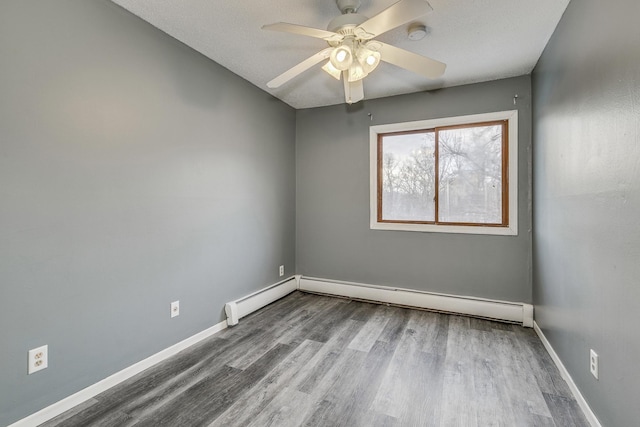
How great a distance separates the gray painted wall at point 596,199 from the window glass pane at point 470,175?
0.76m

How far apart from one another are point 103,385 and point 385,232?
292cm

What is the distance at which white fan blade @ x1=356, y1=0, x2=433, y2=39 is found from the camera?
1.48 meters

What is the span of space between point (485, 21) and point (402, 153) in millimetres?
Answer: 1628

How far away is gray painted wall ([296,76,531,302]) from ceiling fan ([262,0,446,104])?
4.95 feet

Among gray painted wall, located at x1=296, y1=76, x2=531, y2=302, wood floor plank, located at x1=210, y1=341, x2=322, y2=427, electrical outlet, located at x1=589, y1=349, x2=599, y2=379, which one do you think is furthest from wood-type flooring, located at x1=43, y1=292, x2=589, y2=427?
gray painted wall, located at x1=296, y1=76, x2=531, y2=302

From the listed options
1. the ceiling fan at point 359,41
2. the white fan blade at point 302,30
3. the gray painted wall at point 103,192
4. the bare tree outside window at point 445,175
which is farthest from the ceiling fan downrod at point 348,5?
the bare tree outside window at point 445,175

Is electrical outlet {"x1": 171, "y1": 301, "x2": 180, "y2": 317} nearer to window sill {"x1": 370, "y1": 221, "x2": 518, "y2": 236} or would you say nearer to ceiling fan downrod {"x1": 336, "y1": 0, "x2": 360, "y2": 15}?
window sill {"x1": 370, "y1": 221, "x2": 518, "y2": 236}

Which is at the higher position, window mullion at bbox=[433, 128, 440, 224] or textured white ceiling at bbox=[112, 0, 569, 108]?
textured white ceiling at bbox=[112, 0, 569, 108]

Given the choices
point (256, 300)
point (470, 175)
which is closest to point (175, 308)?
point (256, 300)

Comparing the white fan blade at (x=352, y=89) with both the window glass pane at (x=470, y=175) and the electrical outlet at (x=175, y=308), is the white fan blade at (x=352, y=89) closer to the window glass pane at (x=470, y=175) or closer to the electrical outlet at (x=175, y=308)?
the window glass pane at (x=470, y=175)

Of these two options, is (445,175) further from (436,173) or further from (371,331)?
(371,331)

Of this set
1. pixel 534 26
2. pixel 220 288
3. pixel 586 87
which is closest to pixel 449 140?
pixel 534 26

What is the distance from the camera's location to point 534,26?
7.04 feet

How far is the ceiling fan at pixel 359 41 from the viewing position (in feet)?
5.30
